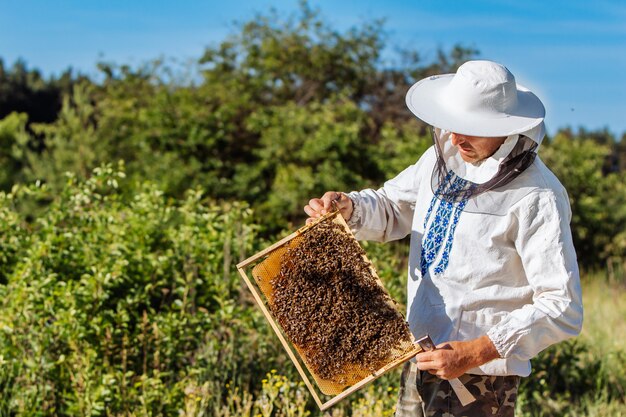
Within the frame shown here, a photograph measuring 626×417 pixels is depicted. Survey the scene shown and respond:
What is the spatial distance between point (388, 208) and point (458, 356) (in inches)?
31.0

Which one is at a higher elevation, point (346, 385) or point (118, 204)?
point (118, 204)

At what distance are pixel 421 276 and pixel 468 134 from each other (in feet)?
1.94

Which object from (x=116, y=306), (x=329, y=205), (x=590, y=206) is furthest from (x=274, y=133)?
(x=329, y=205)

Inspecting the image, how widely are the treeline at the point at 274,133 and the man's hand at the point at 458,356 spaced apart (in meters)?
7.63

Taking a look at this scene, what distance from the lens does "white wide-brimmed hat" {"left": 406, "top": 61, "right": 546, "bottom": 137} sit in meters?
2.61

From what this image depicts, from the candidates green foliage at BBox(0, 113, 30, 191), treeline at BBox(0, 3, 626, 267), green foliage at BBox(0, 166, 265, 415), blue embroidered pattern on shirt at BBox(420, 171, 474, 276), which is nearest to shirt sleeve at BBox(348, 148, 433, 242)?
blue embroidered pattern on shirt at BBox(420, 171, 474, 276)

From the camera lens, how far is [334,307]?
286cm

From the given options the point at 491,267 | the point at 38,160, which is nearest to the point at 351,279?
the point at 491,267

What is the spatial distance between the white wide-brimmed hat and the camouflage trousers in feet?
2.94

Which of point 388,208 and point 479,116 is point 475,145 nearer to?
point 479,116

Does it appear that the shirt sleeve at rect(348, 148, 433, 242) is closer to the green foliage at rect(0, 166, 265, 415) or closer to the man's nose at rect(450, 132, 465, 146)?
the man's nose at rect(450, 132, 465, 146)

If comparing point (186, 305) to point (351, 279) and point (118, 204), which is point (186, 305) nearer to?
point (118, 204)

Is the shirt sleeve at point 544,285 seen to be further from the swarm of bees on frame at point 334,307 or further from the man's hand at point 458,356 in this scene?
the swarm of bees on frame at point 334,307

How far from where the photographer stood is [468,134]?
8.45ft
